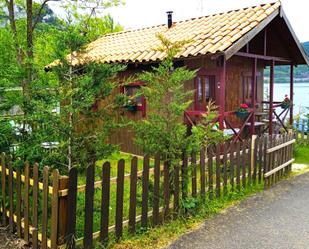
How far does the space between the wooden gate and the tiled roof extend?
2.40m

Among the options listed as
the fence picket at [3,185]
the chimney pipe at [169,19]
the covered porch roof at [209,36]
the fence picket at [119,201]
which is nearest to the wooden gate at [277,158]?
the covered porch roof at [209,36]

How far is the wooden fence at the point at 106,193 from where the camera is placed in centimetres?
403

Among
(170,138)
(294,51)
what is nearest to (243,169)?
(170,138)

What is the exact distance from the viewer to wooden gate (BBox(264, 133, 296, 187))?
7523 millimetres

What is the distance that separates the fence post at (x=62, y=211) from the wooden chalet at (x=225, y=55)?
5.07 meters

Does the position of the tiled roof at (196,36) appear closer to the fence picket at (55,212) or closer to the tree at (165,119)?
the tree at (165,119)

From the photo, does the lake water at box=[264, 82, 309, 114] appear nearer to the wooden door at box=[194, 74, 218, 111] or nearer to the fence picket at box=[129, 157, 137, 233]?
the wooden door at box=[194, 74, 218, 111]

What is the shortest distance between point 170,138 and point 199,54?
139 inches

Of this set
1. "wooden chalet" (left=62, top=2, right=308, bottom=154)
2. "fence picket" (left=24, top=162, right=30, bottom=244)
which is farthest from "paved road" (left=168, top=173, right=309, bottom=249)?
"wooden chalet" (left=62, top=2, right=308, bottom=154)

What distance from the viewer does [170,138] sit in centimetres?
521

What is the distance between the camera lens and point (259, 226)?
5.30 meters

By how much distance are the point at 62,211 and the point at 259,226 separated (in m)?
3.00

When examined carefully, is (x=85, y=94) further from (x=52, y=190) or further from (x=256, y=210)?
(x=256, y=210)

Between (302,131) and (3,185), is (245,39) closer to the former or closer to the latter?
(3,185)
